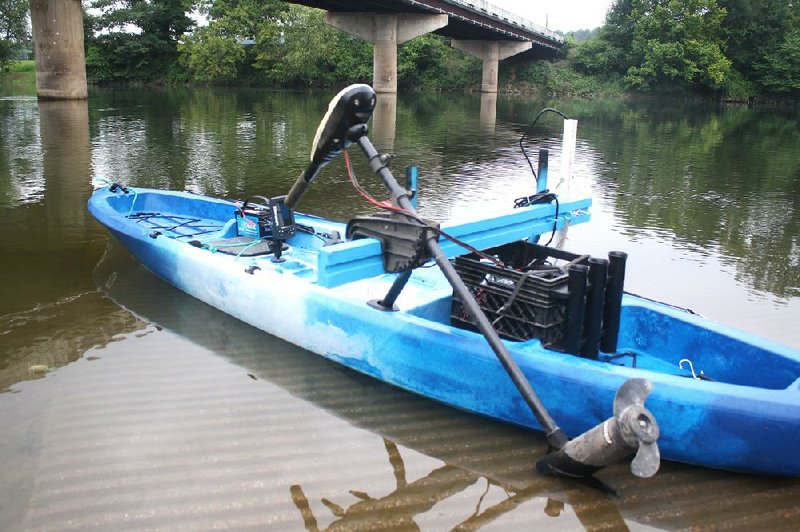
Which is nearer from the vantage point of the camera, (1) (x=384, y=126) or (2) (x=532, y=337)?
(2) (x=532, y=337)

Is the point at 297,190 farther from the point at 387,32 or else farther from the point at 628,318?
the point at 387,32

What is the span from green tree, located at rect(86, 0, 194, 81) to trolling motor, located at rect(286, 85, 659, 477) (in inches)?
2156

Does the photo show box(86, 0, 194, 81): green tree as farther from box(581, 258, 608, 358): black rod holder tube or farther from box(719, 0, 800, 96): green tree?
box(581, 258, 608, 358): black rod holder tube

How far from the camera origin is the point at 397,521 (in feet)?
12.3

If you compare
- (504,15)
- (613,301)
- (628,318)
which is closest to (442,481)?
(613,301)

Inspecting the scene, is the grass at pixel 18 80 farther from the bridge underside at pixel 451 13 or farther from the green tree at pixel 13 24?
the bridge underside at pixel 451 13

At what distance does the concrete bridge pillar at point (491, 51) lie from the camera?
51.8 meters

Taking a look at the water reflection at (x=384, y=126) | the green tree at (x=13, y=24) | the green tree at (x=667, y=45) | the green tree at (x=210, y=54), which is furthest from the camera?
the green tree at (x=210, y=54)

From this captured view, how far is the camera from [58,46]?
98.4ft

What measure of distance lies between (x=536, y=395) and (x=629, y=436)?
80cm

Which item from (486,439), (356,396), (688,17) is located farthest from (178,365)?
(688,17)

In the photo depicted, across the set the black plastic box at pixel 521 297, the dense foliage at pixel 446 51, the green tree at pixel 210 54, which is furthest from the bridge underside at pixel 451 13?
the black plastic box at pixel 521 297

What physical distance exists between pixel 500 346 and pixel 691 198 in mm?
10461

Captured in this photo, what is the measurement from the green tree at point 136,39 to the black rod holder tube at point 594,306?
5619cm
